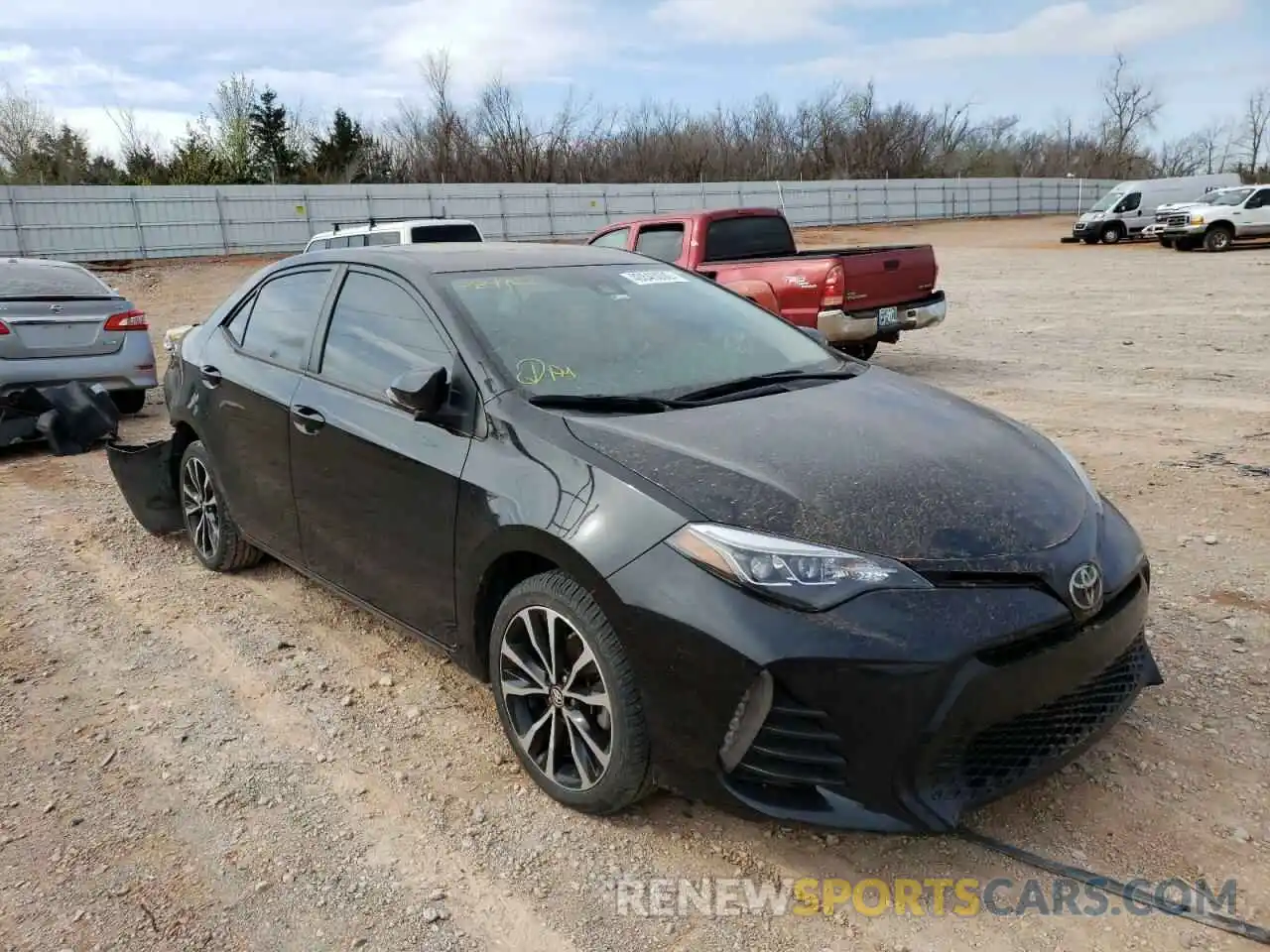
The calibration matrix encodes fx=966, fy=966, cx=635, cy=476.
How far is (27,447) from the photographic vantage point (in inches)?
324

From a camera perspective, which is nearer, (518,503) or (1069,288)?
(518,503)

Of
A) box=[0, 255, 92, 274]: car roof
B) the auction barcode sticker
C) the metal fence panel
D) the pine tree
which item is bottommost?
the auction barcode sticker

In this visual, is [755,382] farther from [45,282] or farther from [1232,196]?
[1232,196]

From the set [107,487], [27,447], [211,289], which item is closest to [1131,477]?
[107,487]

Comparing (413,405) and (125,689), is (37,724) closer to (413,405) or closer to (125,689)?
(125,689)

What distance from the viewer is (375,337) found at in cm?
369

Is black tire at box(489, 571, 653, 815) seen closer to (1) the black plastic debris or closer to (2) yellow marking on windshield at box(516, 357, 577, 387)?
(2) yellow marking on windshield at box(516, 357, 577, 387)

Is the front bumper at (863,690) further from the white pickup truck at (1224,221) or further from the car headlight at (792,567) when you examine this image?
the white pickup truck at (1224,221)

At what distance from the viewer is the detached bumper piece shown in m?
7.68

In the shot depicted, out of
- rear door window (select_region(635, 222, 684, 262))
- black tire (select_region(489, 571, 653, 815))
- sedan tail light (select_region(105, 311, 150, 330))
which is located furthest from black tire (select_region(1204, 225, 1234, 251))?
black tire (select_region(489, 571, 653, 815))

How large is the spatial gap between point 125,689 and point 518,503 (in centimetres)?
202

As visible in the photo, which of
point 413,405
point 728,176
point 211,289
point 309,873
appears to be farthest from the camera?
point 728,176

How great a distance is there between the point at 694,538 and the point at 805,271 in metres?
7.25

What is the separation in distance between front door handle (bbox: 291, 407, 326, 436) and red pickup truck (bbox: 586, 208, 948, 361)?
516 cm
